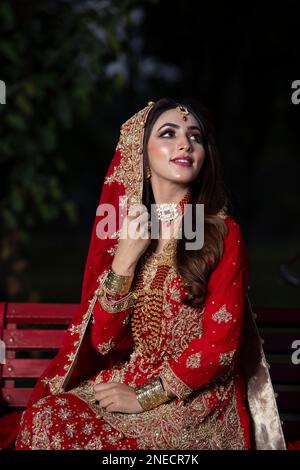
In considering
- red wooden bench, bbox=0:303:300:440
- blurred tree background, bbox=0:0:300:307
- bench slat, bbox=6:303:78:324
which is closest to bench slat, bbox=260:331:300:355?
red wooden bench, bbox=0:303:300:440

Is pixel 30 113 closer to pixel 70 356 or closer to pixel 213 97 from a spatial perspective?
pixel 70 356

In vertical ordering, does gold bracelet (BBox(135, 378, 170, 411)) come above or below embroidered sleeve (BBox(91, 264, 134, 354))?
below

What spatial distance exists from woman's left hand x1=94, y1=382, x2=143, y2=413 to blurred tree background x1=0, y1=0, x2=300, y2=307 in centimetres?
71

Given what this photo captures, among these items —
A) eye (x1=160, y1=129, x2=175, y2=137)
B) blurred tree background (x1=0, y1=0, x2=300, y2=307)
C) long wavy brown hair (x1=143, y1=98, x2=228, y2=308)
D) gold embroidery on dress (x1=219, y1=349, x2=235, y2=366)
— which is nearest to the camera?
gold embroidery on dress (x1=219, y1=349, x2=235, y2=366)

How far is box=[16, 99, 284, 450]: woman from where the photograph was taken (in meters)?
2.71

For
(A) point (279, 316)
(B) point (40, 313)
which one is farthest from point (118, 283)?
(A) point (279, 316)

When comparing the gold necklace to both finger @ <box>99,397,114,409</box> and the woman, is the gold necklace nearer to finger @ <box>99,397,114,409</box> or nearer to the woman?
the woman

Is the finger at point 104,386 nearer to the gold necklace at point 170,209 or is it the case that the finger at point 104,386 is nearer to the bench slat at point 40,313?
the gold necklace at point 170,209

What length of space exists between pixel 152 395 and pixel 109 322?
281 millimetres

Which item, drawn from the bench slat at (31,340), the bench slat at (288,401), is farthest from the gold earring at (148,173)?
the bench slat at (288,401)

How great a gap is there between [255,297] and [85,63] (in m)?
4.24

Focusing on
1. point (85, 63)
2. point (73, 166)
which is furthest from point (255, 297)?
point (73, 166)

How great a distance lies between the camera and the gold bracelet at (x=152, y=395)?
2750 millimetres

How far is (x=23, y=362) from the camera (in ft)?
11.6
